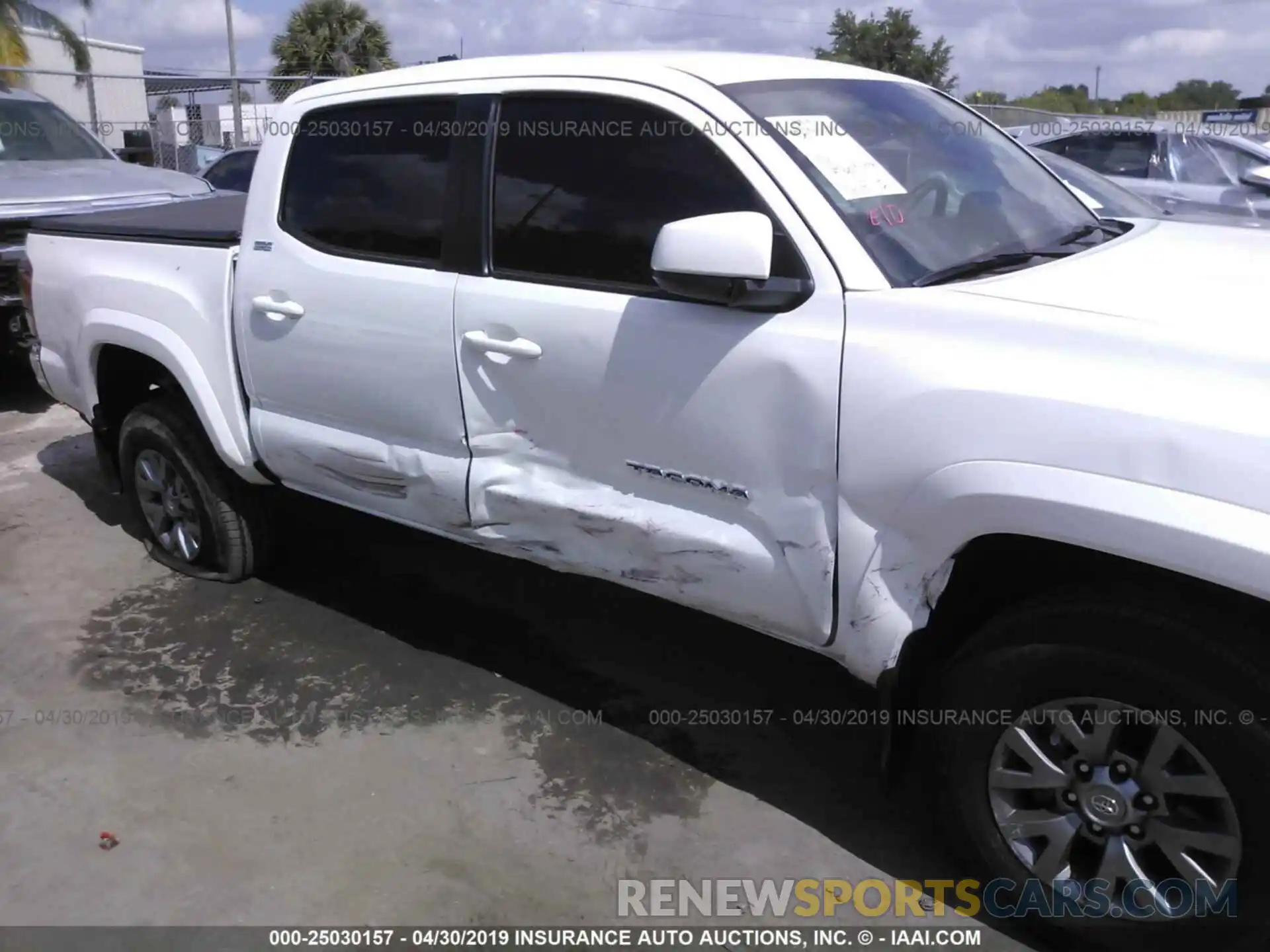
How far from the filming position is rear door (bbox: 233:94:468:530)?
3.32m

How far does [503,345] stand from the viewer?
10.1ft

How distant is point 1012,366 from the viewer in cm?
229

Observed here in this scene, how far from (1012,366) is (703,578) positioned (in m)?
0.97

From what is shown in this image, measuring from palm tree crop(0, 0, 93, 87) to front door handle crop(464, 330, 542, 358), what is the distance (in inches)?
913

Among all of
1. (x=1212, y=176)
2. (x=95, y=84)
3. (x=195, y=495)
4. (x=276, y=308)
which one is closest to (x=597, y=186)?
(x=276, y=308)

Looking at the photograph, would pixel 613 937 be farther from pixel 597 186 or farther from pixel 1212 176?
pixel 1212 176

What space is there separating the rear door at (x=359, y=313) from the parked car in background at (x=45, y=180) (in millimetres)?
2698

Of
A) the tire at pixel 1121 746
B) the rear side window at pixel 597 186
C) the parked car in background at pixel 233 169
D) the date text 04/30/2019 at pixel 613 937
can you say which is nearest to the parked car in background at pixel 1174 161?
the rear side window at pixel 597 186

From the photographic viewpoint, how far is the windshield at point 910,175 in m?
2.69

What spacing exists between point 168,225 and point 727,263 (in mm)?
2786

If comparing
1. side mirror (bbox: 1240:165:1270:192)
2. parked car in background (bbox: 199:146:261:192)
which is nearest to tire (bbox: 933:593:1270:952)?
side mirror (bbox: 1240:165:1270:192)

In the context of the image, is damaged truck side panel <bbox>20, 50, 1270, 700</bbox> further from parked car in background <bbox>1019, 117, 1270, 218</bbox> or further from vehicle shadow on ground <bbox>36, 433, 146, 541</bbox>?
parked car in background <bbox>1019, 117, 1270, 218</bbox>

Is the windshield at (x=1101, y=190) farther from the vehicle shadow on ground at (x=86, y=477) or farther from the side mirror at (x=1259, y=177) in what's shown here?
the vehicle shadow on ground at (x=86, y=477)

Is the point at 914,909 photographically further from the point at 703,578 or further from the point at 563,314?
the point at 563,314
